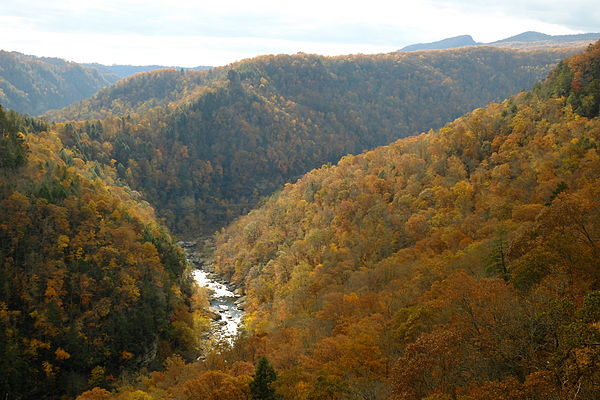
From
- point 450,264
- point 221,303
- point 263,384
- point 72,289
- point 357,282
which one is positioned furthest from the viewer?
point 221,303

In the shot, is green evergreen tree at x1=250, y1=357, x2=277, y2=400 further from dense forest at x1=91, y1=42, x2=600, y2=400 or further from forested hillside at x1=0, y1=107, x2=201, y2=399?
forested hillside at x1=0, y1=107, x2=201, y2=399

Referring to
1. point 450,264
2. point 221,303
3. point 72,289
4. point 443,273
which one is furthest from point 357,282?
point 221,303

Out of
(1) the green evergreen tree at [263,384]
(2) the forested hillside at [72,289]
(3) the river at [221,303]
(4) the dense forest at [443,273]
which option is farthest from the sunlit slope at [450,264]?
(2) the forested hillside at [72,289]

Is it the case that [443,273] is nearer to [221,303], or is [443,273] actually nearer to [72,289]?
[72,289]

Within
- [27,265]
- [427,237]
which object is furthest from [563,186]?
[27,265]

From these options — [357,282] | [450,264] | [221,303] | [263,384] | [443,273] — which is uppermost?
[450,264]

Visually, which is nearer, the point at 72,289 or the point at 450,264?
the point at 450,264

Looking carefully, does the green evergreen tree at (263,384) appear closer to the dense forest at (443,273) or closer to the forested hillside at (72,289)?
the dense forest at (443,273)
